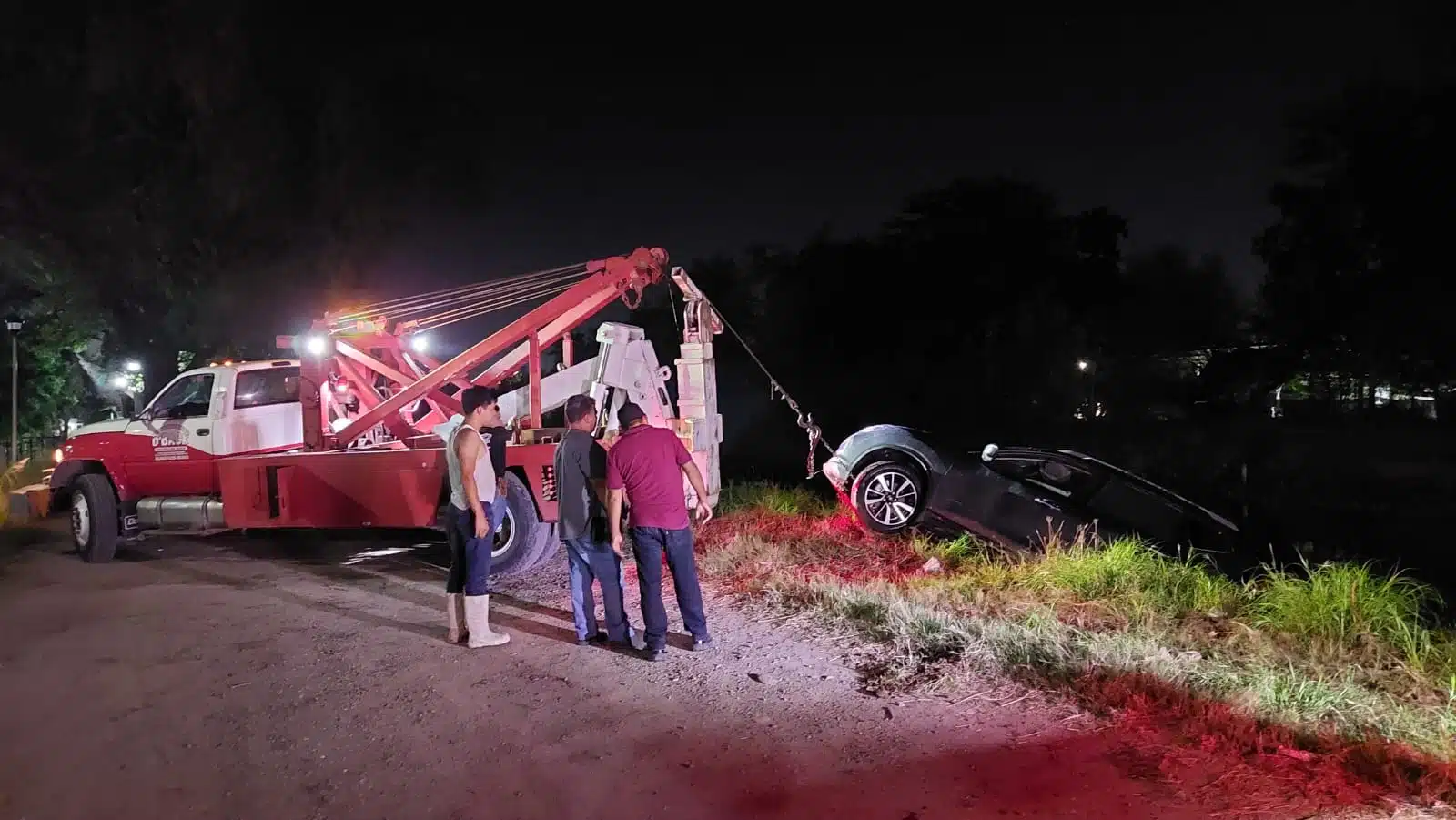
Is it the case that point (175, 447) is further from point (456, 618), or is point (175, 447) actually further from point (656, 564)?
point (656, 564)

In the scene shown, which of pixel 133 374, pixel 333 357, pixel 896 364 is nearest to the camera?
pixel 333 357

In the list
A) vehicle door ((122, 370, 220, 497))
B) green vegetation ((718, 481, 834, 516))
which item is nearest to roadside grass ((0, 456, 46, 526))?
vehicle door ((122, 370, 220, 497))

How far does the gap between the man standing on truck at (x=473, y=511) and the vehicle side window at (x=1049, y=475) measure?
4.50 metres

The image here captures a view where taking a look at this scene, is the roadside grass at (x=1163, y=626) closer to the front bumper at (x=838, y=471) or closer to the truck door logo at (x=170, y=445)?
the front bumper at (x=838, y=471)

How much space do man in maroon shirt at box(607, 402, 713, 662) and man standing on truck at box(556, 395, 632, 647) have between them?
0.16 m

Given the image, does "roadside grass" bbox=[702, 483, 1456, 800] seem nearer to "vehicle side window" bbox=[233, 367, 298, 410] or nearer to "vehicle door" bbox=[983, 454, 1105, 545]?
"vehicle door" bbox=[983, 454, 1105, 545]

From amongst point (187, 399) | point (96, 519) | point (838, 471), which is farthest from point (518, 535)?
point (96, 519)

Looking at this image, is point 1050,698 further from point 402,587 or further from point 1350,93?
point 1350,93

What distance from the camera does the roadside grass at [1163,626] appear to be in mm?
4898

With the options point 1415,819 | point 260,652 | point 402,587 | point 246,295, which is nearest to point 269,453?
point 402,587

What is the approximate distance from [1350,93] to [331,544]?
59.4 feet

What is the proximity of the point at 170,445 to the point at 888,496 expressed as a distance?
25.1 feet

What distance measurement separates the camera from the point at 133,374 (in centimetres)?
3284

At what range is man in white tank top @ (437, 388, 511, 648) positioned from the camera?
21.1 ft
